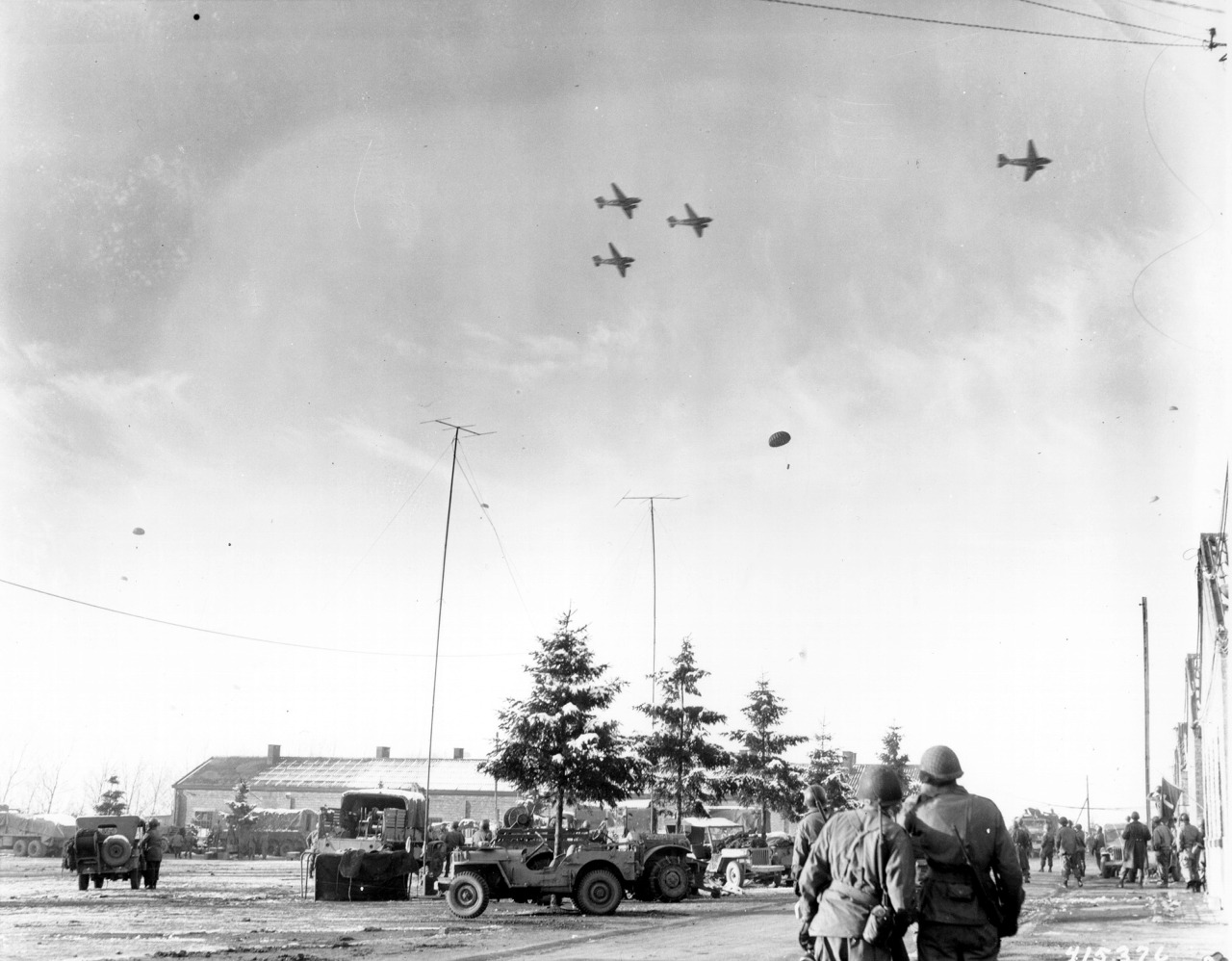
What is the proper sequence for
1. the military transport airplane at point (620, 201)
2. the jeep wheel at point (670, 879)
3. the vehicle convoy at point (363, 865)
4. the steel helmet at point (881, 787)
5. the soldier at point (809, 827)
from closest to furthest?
the steel helmet at point (881, 787) → the soldier at point (809, 827) → the military transport airplane at point (620, 201) → the jeep wheel at point (670, 879) → the vehicle convoy at point (363, 865)

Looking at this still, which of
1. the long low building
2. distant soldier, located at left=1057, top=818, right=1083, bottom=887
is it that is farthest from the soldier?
the long low building

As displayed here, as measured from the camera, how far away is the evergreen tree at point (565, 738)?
93.6 ft

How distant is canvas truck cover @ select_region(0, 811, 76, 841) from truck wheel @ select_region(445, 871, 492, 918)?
153 feet

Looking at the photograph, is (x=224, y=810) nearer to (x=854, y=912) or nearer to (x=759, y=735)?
(x=759, y=735)

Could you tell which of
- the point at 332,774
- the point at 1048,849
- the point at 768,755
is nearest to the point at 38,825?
the point at 332,774

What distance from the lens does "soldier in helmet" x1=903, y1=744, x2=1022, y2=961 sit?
652 centimetres

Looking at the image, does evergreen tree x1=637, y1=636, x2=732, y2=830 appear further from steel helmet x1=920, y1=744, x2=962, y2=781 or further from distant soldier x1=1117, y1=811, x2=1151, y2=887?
steel helmet x1=920, y1=744, x2=962, y2=781

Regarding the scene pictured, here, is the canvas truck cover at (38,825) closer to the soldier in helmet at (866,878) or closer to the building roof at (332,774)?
the building roof at (332,774)

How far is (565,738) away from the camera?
28.6 meters

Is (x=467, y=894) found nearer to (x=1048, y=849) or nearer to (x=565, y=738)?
(x=565, y=738)

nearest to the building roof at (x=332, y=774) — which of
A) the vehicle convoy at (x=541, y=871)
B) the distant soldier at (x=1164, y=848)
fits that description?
the distant soldier at (x=1164, y=848)

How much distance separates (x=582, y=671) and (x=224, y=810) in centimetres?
6800

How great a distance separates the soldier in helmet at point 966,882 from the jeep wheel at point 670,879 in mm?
14612

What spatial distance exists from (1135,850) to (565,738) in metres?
13.5
